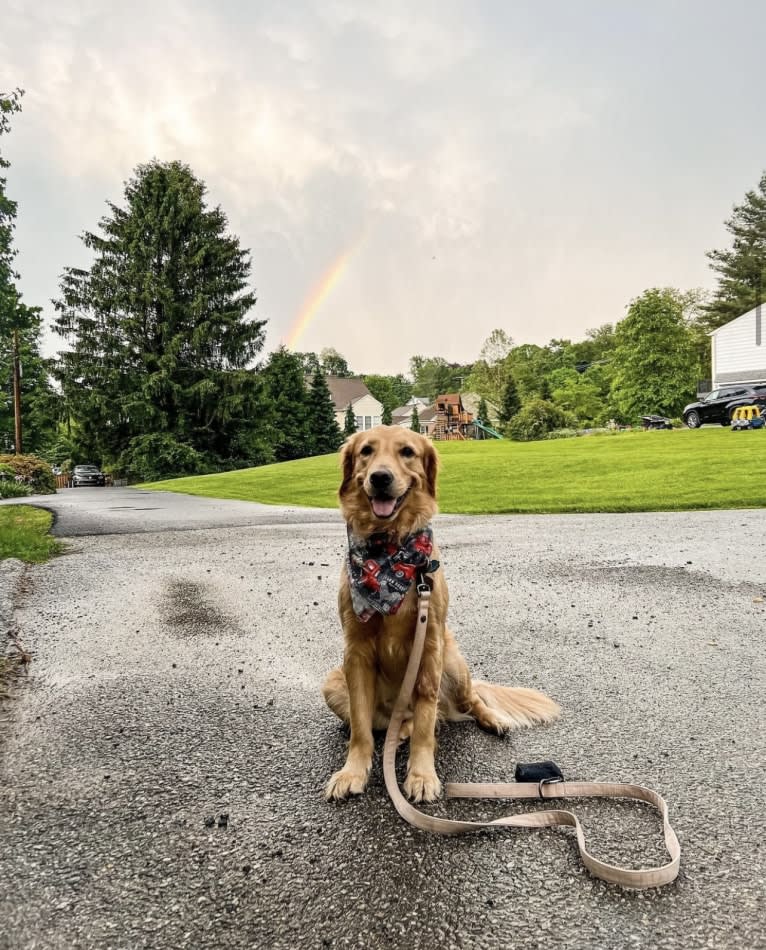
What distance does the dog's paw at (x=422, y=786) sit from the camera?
232 centimetres

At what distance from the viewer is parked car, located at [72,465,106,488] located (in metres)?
38.6

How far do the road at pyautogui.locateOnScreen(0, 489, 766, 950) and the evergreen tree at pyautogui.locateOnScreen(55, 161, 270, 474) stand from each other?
3524 centimetres

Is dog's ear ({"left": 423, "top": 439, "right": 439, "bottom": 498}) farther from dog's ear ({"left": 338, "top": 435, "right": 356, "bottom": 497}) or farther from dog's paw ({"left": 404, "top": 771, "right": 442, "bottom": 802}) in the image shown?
dog's paw ({"left": 404, "top": 771, "right": 442, "bottom": 802})

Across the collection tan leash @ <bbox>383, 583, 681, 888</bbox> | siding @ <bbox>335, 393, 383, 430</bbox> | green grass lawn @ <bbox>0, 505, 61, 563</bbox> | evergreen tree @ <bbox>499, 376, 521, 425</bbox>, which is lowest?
tan leash @ <bbox>383, 583, 681, 888</bbox>

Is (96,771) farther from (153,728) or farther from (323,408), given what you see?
(323,408)

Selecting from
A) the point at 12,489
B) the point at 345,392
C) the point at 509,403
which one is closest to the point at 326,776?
the point at 12,489

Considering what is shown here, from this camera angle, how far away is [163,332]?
38750 mm

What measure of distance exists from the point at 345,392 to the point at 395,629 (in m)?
77.2

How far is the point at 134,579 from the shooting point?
21.4 feet

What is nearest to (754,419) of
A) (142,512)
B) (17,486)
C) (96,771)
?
(142,512)

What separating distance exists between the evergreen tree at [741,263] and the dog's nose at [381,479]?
206 ft

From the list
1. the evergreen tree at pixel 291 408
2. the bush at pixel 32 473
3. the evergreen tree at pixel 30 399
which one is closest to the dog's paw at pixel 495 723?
the bush at pixel 32 473

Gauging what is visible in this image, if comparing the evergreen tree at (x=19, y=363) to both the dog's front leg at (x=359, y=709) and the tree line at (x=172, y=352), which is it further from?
the dog's front leg at (x=359, y=709)

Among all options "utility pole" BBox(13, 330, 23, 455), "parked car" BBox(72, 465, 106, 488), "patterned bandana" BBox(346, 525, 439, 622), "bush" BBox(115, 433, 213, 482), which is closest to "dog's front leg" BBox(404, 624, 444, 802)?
"patterned bandana" BBox(346, 525, 439, 622)
